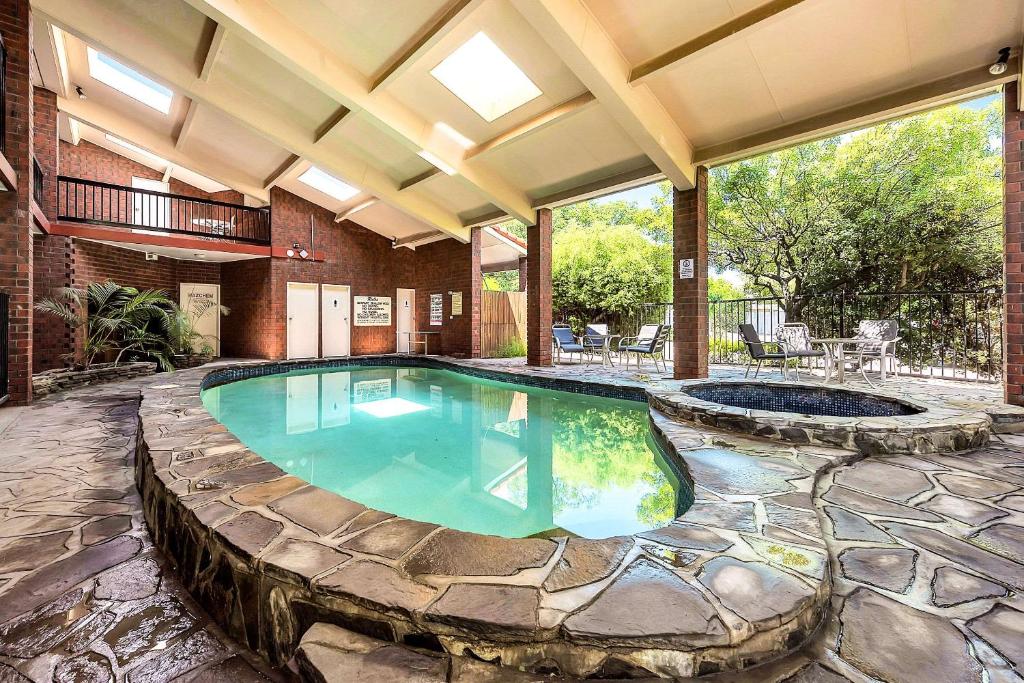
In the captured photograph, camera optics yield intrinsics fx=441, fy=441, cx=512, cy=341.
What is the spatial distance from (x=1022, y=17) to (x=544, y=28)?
3.88 m

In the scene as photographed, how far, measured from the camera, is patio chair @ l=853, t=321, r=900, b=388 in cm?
575

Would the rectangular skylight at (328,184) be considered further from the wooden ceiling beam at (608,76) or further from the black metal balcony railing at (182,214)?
the wooden ceiling beam at (608,76)

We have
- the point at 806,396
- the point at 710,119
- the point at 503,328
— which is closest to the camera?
the point at 806,396

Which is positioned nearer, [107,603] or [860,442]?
[107,603]

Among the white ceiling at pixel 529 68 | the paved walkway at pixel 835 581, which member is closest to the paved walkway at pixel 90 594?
the paved walkway at pixel 835 581

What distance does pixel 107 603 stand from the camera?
1.47 m

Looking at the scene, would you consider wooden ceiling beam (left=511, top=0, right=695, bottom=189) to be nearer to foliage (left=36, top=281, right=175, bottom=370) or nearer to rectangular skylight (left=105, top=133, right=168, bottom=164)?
foliage (left=36, top=281, right=175, bottom=370)

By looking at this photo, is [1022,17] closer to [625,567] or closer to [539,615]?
[625,567]

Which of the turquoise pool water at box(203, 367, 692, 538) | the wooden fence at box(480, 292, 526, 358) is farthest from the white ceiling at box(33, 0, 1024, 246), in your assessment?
the turquoise pool water at box(203, 367, 692, 538)

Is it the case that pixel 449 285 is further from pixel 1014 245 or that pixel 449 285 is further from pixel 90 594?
pixel 90 594

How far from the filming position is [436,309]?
11.6 metres

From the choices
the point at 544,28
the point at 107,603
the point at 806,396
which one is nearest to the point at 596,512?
the point at 107,603

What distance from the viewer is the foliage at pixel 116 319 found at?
6930 millimetres

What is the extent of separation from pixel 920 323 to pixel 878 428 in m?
6.39
